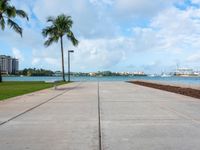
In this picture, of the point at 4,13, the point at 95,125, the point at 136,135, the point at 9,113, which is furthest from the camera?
the point at 4,13

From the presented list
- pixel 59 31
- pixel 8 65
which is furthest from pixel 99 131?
pixel 8 65

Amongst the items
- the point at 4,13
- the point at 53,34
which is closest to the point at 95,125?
the point at 4,13

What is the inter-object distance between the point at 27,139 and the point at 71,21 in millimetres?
56213

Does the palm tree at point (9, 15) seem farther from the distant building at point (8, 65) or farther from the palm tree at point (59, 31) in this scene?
the distant building at point (8, 65)

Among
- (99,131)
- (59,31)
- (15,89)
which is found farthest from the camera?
(59,31)

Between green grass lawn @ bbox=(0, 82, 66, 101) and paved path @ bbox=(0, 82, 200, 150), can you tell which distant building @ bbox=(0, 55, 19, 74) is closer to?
green grass lawn @ bbox=(0, 82, 66, 101)

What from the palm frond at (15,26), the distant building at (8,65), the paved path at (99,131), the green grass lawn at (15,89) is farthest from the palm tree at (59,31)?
the distant building at (8,65)

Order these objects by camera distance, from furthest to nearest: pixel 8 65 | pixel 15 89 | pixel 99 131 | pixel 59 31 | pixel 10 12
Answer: pixel 8 65, pixel 59 31, pixel 10 12, pixel 15 89, pixel 99 131

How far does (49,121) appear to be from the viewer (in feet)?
35.2

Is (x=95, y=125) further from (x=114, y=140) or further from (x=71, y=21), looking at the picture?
(x=71, y=21)

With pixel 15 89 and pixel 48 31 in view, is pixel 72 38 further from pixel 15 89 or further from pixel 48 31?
pixel 15 89

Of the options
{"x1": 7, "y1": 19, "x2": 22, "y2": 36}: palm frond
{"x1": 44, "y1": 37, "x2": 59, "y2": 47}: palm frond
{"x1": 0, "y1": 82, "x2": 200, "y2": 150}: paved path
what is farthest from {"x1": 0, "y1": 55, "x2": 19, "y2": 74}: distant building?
{"x1": 0, "y1": 82, "x2": 200, "y2": 150}: paved path

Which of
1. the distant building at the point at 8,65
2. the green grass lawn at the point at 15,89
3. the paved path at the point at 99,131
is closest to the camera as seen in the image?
the paved path at the point at 99,131

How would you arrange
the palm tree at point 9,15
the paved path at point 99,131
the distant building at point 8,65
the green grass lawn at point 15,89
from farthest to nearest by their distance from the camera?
1. the distant building at point 8,65
2. the palm tree at point 9,15
3. the green grass lawn at point 15,89
4. the paved path at point 99,131
